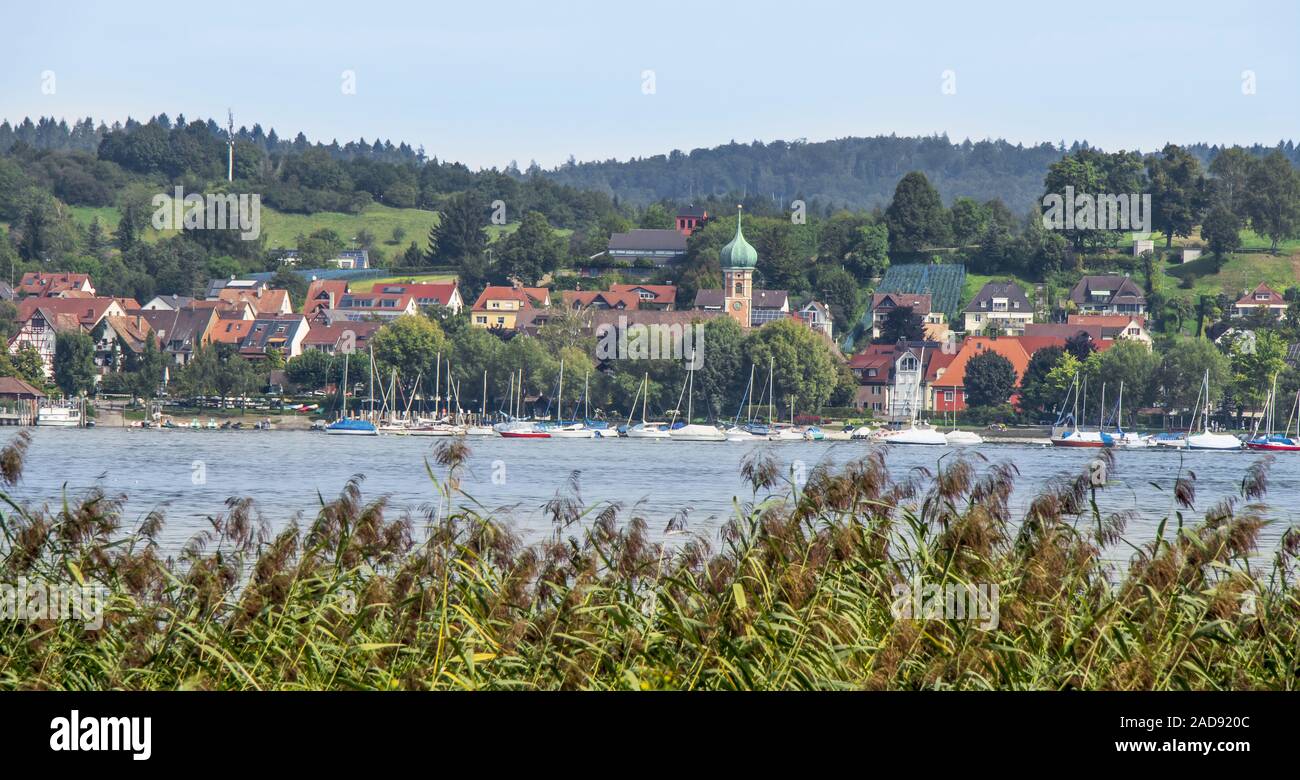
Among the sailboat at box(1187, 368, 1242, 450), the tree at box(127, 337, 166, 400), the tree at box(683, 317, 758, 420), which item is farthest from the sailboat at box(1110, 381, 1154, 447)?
the tree at box(127, 337, 166, 400)

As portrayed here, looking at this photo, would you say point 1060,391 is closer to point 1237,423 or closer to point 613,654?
point 1237,423

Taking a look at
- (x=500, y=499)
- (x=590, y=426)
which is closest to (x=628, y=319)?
(x=590, y=426)

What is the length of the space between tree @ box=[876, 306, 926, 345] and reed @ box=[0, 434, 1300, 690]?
333 feet

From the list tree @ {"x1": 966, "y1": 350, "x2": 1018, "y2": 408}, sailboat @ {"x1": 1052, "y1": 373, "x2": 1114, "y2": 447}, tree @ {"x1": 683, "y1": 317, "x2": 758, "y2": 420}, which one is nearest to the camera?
sailboat @ {"x1": 1052, "y1": 373, "x2": 1114, "y2": 447}

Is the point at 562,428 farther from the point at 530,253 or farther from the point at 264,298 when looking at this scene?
the point at 530,253

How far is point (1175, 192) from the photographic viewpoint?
12594cm

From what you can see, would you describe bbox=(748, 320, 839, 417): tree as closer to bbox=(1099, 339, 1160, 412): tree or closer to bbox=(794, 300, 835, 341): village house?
bbox=(1099, 339, 1160, 412): tree

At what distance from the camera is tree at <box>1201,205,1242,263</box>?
121688 mm

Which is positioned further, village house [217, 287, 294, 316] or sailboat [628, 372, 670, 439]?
village house [217, 287, 294, 316]

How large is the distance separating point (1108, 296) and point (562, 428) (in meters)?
45.4

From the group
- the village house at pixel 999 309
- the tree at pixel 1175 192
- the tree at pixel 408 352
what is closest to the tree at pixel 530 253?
the village house at pixel 999 309

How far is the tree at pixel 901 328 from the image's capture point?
359 ft
